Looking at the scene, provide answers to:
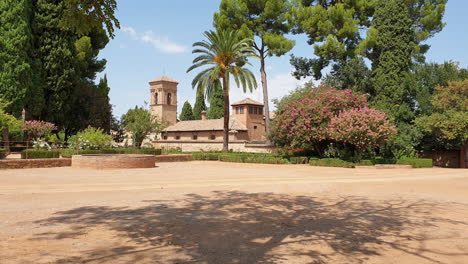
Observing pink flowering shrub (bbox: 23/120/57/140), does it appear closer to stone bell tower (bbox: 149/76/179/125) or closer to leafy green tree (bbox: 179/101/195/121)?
stone bell tower (bbox: 149/76/179/125)

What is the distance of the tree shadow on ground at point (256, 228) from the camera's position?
17.4 ft

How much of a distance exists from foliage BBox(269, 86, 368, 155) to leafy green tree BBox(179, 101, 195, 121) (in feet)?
142

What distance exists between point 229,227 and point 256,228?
0.51m

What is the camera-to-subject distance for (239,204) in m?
9.28

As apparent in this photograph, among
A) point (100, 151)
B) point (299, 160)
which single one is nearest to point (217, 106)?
point (299, 160)

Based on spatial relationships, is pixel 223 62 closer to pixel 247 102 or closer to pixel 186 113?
pixel 247 102

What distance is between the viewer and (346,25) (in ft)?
113

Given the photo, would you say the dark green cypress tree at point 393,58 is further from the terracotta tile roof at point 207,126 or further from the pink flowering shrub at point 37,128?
the pink flowering shrub at point 37,128

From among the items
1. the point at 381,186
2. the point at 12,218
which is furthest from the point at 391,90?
the point at 12,218

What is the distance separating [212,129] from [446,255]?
46617mm

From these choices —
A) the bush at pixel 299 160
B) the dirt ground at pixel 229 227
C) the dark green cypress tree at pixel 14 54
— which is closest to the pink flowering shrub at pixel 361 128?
the bush at pixel 299 160

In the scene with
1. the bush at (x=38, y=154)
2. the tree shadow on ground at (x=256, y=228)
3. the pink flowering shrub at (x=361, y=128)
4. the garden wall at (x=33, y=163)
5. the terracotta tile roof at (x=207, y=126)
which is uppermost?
the terracotta tile roof at (x=207, y=126)

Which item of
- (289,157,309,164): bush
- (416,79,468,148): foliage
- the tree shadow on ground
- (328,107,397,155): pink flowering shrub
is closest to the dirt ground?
the tree shadow on ground

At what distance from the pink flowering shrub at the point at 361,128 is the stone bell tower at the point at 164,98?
43.8 meters
